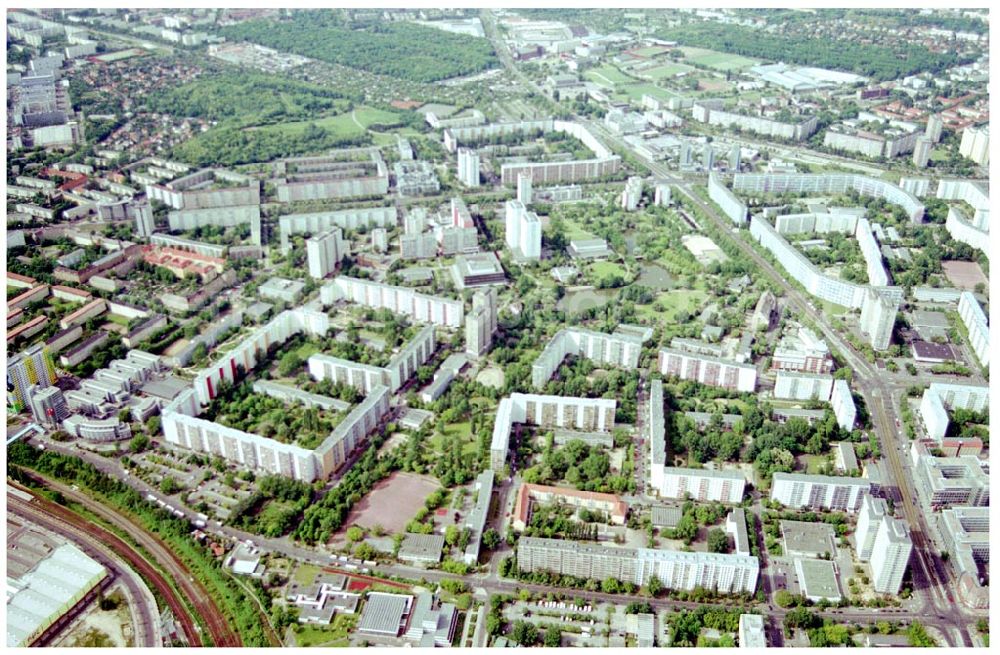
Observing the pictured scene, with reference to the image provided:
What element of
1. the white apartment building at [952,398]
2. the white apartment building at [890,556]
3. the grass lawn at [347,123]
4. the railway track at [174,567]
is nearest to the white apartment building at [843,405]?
the white apartment building at [952,398]

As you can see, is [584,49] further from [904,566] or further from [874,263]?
[904,566]

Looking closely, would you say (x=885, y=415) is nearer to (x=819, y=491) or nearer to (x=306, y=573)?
(x=819, y=491)

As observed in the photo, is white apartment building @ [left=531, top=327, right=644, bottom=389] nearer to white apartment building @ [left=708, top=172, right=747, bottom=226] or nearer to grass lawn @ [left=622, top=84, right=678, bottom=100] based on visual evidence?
white apartment building @ [left=708, top=172, right=747, bottom=226]

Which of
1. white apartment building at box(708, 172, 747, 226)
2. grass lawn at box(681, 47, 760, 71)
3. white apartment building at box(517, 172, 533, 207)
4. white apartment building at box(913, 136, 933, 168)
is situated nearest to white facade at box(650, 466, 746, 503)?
white apartment building at box(708, 172, 747, 226)

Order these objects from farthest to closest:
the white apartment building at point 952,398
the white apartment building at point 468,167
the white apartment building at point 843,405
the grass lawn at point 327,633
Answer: the white apartment building at point 468,167 → the white apartment building at point 952,398 → the white apartment building at point 843,405 → the grass lawn at point 327,633

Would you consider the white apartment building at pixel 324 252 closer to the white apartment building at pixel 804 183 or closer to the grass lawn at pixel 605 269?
the grass lawn at pixel 605 269

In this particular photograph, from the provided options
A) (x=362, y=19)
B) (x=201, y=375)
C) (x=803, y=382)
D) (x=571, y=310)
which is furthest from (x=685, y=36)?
(x=201, y=375)
